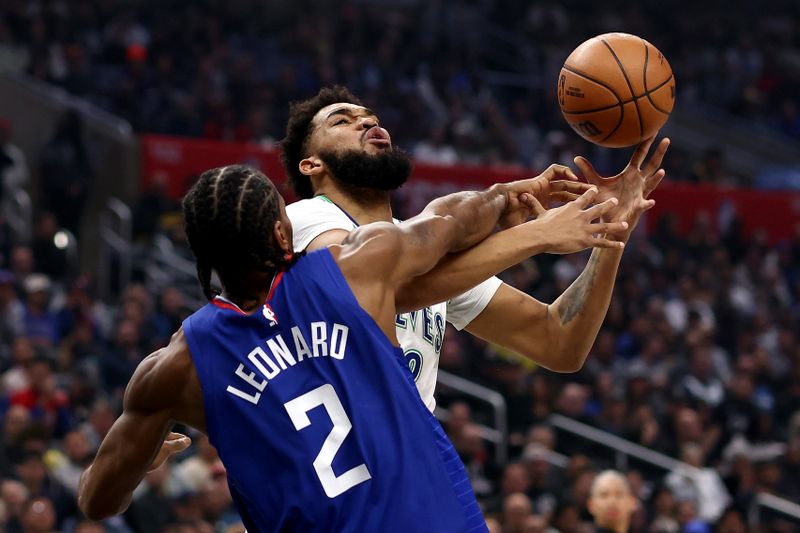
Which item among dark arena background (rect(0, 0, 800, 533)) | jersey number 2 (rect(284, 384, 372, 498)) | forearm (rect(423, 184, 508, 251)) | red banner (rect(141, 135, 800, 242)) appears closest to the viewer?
jersey number 2 (rect(284, 384, 372, 498))

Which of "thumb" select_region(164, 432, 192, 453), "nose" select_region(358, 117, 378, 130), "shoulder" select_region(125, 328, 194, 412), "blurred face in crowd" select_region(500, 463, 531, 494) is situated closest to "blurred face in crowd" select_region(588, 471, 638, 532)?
"blurred face in crowd" select_region(500, 463, 531, 494)

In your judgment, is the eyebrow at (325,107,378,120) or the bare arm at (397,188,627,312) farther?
the eyebrow at (325,107,378,120)

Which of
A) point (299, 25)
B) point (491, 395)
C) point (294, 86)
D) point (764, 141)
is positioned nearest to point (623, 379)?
point (491, 395)

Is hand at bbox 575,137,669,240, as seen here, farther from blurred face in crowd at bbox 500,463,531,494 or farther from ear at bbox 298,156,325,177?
blurred face in crowd at bbox 500,463,531,494

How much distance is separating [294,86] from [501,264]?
42.2 ft

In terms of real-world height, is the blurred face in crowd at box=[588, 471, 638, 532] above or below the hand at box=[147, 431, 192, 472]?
below

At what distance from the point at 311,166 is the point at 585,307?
105 cm

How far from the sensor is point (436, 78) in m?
18.6

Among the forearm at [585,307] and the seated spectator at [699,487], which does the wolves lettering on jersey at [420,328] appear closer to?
the forearm at [585,307]

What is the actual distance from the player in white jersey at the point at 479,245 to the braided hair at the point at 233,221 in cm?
61

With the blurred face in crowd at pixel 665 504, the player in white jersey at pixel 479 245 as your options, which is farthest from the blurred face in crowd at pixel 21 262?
the player in white jersey at pixel 479 245

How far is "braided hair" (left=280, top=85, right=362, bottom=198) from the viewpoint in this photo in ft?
15.6

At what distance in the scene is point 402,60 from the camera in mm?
18812

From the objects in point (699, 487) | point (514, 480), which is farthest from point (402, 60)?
point (514, 480)
